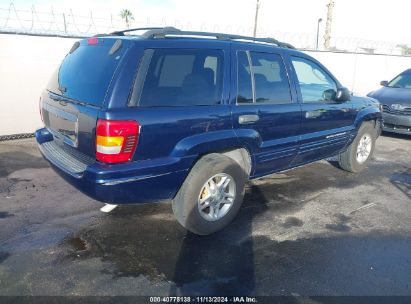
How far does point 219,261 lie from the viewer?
3275mm

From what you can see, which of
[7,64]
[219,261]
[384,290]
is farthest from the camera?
[7,64]

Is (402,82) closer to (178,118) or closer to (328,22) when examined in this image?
(178,118)

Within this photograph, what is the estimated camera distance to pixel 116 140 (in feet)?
9.75

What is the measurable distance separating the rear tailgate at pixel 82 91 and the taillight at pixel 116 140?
0.33ft

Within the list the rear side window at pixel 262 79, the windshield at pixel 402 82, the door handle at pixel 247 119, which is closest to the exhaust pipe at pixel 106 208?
the door handle at pixel 247 119

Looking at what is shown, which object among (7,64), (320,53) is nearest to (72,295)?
(7,64)

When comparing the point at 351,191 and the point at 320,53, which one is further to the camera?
the point at 320,53

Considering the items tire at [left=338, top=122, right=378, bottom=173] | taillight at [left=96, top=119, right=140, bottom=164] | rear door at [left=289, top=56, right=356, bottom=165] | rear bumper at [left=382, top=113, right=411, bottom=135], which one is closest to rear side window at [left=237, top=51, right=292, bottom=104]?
rear door at [left=289, top=56, right=356, bottom=165]

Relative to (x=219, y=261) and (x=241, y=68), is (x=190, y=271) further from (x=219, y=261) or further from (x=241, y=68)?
(x=241, y=68)

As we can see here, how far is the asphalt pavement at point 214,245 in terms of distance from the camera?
9.69 feet

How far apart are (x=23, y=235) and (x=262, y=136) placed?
2580mm

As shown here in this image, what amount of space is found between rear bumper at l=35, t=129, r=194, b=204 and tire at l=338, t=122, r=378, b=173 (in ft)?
11.0

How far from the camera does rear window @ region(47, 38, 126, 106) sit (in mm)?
3175

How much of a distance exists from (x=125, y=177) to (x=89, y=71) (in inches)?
43.0
